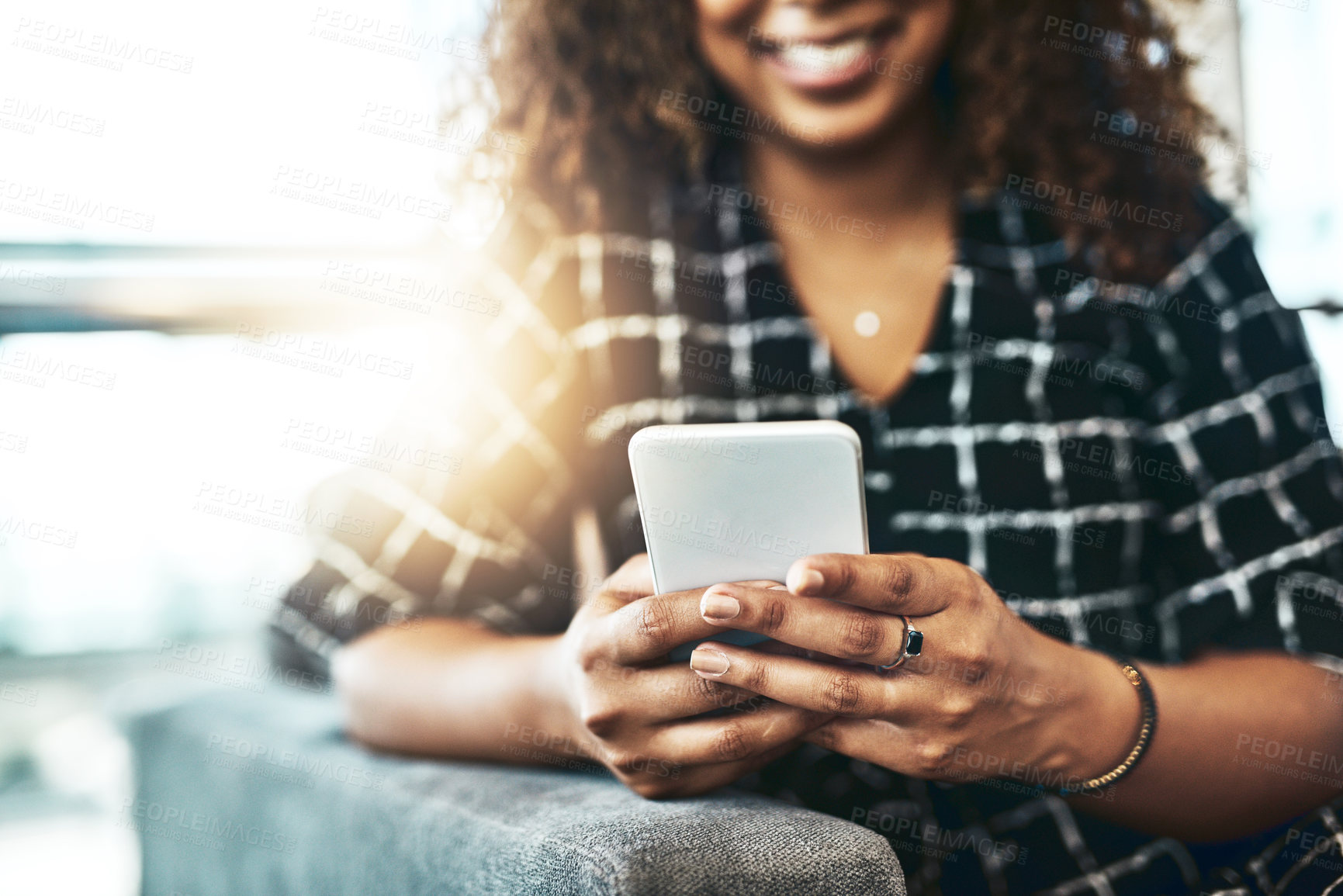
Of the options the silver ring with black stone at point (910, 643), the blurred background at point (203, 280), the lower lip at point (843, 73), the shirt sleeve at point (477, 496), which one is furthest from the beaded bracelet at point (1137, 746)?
the blurred background at point (203, 280)

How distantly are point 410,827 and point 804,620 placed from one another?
0.33 m

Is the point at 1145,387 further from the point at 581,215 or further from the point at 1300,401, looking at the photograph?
the point at 581,215

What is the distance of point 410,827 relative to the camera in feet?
2.03

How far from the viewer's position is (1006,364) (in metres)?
0.88

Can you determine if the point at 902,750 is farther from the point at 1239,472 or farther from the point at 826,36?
the point at 826,36

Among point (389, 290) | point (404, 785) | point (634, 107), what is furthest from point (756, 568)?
point (389, 290)

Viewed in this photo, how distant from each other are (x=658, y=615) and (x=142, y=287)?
5.58ft

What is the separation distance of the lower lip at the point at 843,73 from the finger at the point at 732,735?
0.67m

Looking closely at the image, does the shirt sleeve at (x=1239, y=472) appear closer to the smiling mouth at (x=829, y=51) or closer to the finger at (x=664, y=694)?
the smiling mouth at (x=829, y=51)

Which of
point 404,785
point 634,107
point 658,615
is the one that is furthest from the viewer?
point 634,107

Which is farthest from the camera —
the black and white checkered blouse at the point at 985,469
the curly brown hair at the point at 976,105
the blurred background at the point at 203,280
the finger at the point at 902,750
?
the blurred background at the point at 203,280

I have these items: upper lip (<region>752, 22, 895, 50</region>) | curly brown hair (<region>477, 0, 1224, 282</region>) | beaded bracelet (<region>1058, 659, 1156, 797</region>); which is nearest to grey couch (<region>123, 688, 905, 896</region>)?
beaded bracelet (<region>1058, 659, 1156, 797</region>)

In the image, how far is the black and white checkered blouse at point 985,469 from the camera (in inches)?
29.6

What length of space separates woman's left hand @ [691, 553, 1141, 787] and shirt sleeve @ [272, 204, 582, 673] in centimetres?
38
